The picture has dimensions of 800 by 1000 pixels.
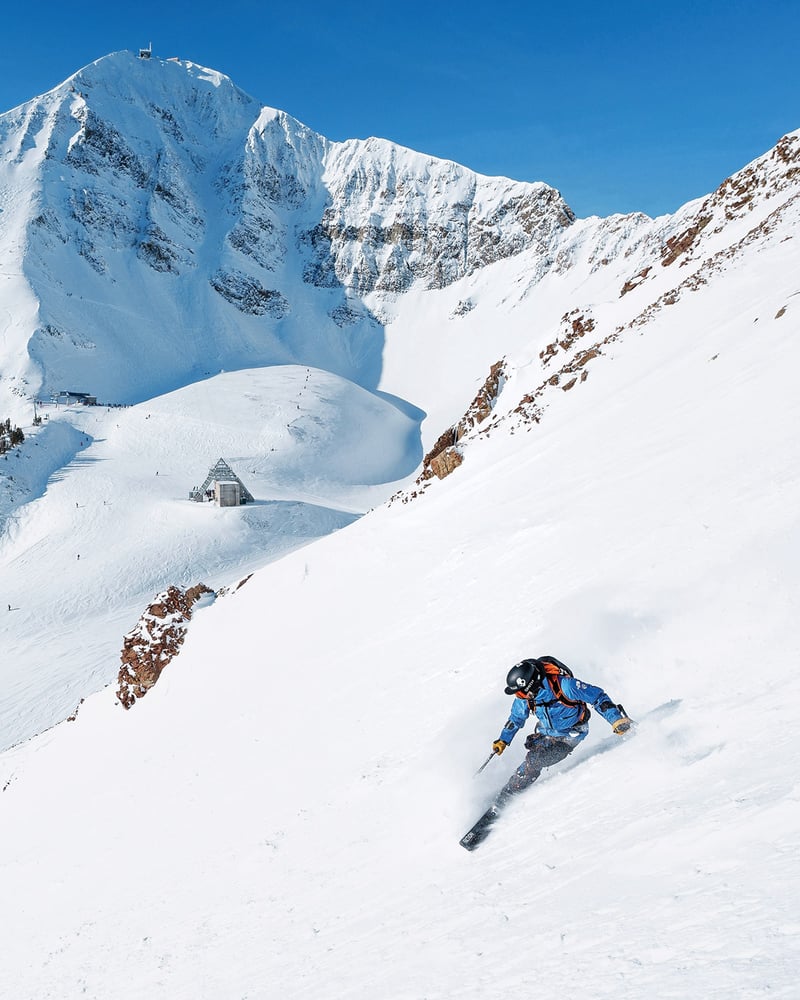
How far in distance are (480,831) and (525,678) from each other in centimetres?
156

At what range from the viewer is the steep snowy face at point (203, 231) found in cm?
10306

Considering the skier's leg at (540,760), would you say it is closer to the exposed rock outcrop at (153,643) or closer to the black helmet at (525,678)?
the black helmet at (525,678)

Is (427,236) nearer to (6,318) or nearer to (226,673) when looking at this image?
(6,318)

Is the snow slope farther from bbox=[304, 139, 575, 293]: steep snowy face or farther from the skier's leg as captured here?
bbox=[304, 139, 575, 293]: steep snowy face

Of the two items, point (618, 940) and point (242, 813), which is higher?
point (242, 813)

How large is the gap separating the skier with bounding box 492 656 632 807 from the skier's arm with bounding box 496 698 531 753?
42 mm

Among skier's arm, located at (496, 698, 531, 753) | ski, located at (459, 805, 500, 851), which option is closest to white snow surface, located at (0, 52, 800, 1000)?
ski, located at (459, 805, 500, 851)

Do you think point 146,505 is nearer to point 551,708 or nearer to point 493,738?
point 493,738

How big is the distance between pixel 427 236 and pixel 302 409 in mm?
87382

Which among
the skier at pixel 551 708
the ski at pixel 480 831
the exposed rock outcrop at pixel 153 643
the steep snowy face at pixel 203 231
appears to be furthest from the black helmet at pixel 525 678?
the steep snowy face at pixel 203 231

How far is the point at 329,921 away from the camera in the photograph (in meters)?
6.25

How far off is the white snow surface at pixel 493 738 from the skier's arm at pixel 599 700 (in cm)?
41

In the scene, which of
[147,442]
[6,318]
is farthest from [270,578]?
[6,318]

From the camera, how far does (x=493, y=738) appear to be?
325 inches
